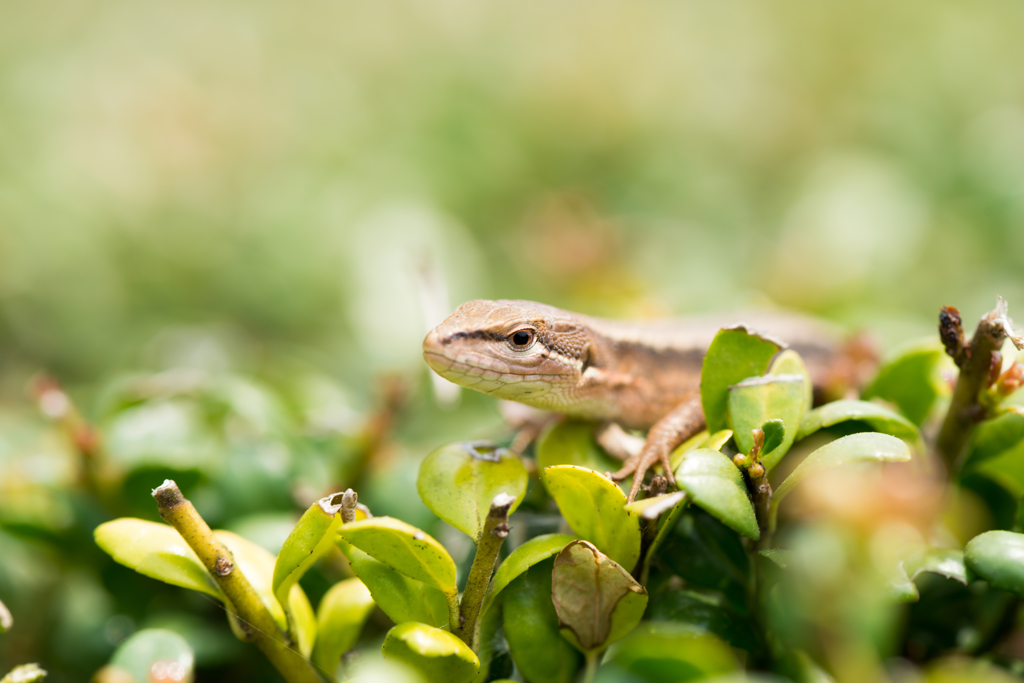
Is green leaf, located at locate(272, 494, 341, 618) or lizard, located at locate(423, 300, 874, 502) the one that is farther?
lizard, located at locate(423, 300, 874, 502)

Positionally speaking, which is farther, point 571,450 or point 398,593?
point 571,450

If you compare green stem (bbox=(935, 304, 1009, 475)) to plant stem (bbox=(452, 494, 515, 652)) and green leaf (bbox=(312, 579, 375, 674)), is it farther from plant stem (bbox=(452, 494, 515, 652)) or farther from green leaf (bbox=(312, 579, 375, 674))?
green leaf (bbox=(312, 579, 375, 674))

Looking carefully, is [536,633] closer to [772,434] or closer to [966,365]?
[772,434]

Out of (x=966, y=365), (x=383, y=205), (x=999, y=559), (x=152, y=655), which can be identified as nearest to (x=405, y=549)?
(x=152, y=655)

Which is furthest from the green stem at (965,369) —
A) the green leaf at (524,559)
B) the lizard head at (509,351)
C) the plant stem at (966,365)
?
the lizard head at (509,351)

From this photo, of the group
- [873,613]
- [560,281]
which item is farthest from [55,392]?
[560,281]

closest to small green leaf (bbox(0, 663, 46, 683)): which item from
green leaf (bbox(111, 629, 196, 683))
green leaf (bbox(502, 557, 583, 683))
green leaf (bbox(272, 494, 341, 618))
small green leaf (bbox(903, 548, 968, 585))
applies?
green leaf (bbox(111, 629, 196, 683))

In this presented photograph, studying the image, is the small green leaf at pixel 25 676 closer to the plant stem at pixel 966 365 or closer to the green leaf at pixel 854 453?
the green leaf at pixel 854 453
